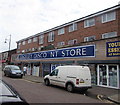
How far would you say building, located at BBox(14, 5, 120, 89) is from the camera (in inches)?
564

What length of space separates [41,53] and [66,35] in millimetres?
5837

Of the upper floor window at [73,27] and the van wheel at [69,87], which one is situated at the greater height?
the upper floor window at [73,27]

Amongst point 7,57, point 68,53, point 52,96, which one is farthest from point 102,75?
point 7,57

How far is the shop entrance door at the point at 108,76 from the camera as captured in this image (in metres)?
13.7

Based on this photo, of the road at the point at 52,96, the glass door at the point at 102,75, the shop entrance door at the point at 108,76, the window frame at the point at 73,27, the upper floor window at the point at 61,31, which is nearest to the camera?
the road at the point at 52,96

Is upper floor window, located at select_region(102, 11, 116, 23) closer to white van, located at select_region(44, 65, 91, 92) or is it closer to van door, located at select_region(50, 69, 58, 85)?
white van, located at select_region(44, 65, 91, 92)

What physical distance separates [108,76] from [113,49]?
2641 mm

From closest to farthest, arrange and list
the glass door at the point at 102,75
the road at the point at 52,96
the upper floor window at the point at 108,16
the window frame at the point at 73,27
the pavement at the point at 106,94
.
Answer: the road at the point at 52,96 → the pavement at the point at 106,94 → the glass door at the point at 102,75 → the upper floor window at the point at 108,16 → the window frame at the point at 73,27

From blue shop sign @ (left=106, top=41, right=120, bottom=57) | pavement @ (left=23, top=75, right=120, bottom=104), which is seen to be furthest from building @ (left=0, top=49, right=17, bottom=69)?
pavement @ (left=23, top=75, right=120, bottom=104)

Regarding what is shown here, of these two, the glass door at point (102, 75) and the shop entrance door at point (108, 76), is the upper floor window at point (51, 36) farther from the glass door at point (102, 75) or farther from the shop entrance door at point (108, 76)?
the glass door at point (102, 75)

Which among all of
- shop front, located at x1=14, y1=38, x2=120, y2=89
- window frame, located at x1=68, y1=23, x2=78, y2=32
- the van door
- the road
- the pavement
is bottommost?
the pavement

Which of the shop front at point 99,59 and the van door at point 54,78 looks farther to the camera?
the shop front at point 99,59

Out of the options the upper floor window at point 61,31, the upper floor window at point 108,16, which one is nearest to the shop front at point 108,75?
the upper floor window at point 108,16

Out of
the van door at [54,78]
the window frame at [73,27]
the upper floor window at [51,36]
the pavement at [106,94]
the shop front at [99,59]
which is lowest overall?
the pavement at [106,94]
